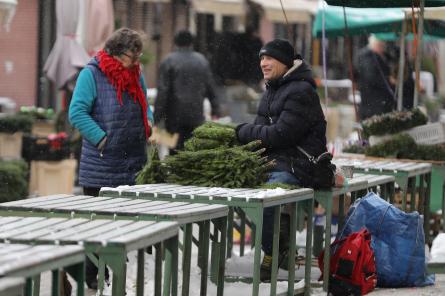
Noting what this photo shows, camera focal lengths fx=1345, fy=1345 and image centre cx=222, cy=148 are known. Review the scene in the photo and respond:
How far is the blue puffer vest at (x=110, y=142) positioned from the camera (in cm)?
898

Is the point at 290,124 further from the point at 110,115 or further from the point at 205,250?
the point at 205,250

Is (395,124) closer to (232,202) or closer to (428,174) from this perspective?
(428,174)

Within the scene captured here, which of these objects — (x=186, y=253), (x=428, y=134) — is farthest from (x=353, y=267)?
(x=428, y=134)

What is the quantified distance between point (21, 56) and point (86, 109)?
14.7 metres

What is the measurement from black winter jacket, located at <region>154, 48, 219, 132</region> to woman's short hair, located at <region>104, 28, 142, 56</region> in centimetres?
618

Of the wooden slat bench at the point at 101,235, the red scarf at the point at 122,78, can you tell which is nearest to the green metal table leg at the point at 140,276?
the wooden slat bench at the point at 101,235

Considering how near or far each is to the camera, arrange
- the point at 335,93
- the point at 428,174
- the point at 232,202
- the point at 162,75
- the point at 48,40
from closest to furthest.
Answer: the point at 232,202 → the point at 428,174 → the point at 162,75 → the point at 48,40 → the point at 335,93

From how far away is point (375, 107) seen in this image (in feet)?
54.0

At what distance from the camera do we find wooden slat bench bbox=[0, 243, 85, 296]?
4.60 m

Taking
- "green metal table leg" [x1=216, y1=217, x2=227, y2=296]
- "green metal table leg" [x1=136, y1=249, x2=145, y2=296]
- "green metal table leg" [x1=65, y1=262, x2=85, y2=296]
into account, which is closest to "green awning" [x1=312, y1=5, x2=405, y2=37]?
"green metal table leg" [x1=216, y1=217, x2=227, y2=296]

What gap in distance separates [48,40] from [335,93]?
425 inches

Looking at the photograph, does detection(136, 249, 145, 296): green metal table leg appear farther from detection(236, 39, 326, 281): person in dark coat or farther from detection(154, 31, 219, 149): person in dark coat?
detection(154, 31, 219, 149): person in dark coat

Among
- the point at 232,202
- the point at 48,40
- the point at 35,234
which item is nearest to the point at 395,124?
the point at 232,202

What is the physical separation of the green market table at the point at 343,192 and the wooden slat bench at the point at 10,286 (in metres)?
4.45
